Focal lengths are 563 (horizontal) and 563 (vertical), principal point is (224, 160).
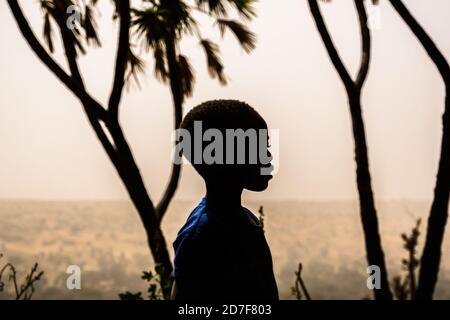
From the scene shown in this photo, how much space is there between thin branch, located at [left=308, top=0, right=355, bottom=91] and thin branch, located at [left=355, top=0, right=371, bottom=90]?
204 millimetres

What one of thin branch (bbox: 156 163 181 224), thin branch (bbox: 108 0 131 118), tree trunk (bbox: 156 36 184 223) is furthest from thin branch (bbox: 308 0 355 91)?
thin branch (bbox: 156 163 181 224)

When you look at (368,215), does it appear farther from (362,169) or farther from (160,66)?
(160,66)

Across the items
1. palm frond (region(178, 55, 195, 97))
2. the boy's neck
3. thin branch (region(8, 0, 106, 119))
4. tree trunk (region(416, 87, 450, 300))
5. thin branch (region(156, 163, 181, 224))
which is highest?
palm frond (region(178, 55, 195, 97))

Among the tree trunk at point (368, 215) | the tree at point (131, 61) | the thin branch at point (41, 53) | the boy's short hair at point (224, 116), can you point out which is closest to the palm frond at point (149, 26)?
the tree at point (131, 61)

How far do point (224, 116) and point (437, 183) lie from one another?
325cm

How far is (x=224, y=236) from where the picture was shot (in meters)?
1.29

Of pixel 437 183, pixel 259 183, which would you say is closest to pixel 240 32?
pixel 437 183

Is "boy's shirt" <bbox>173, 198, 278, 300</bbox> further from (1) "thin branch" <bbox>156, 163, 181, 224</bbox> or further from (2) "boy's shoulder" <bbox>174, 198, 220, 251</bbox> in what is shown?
(1) "thin branch" <bbox>156, 163, 181, 224</bbox>

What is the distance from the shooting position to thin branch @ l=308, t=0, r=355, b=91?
438 centimetres

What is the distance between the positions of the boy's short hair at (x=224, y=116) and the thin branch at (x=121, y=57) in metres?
2.99

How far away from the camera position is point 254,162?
1340 mm

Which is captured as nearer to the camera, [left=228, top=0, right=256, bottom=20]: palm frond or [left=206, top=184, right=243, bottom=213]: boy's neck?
[left=206, top=184, right=243, bottom=213]: boy's neck

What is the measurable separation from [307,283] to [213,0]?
2.44 m

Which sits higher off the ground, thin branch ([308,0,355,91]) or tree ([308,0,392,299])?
thin branch ([308,0,355,91])
